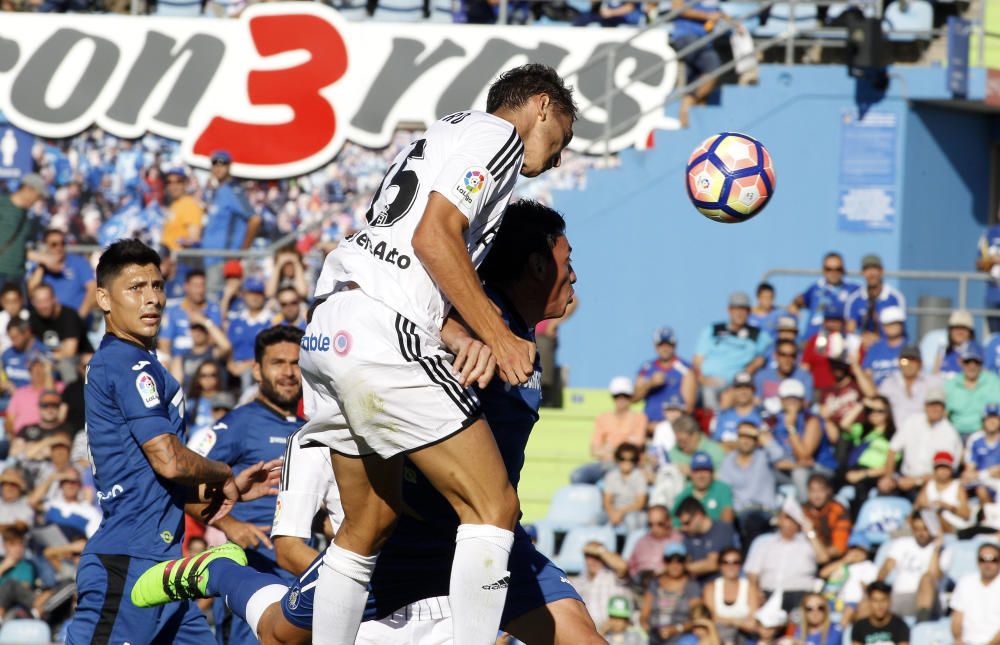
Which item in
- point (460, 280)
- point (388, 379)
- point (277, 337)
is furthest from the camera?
point (277, 337)

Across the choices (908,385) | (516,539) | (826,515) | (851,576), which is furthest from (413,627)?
(908,385)

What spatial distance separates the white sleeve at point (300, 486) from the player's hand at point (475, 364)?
1.87 meters

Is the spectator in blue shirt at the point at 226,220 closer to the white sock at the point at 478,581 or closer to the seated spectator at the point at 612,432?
the seated spectator at the point at 612,432

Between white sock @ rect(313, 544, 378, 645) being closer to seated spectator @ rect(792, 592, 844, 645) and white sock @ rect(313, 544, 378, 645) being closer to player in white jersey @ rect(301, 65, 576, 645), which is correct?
player in white jersey @ rect(301, 65, 576, 645)

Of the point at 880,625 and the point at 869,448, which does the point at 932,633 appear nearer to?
the point at 880,625

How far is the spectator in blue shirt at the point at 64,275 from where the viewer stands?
15.5m

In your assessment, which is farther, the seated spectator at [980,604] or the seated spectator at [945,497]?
the seated spectator at [945,497]

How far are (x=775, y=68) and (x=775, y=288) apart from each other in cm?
232

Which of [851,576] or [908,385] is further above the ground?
[908,385]

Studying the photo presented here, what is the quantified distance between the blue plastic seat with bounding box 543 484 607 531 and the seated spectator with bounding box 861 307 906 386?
2.58 metres

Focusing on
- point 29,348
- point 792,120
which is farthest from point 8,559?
point 792,120

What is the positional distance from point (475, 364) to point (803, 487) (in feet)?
→ 27.1

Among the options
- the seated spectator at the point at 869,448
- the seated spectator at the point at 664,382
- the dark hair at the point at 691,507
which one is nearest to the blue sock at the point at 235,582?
the dark hair at the point at 691,507

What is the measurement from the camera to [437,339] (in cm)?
534
